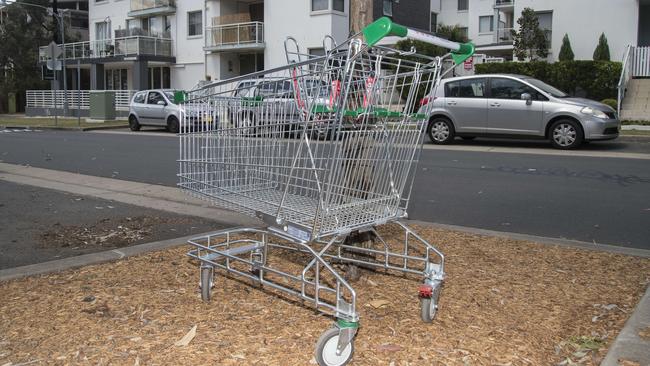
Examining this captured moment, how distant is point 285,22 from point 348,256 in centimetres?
2753

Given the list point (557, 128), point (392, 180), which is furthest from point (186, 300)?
point (557, 128)

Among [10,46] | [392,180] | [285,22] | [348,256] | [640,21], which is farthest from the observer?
[10,46]

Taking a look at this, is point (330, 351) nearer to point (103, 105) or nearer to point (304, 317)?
point (304, 317)

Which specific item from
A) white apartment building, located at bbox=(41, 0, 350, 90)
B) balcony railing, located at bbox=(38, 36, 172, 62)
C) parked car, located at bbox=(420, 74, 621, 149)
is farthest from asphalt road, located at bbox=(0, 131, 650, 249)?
balcony railing, located at bbox=(38, 36, 172, 62)

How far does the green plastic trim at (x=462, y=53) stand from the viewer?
3787 mm

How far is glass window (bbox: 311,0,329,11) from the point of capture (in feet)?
95.8

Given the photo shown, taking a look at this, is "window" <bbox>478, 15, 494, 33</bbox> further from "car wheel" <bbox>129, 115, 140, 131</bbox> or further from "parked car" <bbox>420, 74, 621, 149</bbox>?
"parked car" <bbox>420, 74, 621, 149</bbox>

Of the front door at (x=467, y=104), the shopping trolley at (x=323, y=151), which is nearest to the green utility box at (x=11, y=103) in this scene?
the front door at (x=467, y=104)

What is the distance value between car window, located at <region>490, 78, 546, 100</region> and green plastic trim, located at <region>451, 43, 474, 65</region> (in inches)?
457

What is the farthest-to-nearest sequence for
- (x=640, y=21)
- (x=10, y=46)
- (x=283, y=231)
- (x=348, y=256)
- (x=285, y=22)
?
(x=10, y=46) → (x=285, y=22) → (x=640, y=21) → (x=348, y=256) → (x=283, y=231)

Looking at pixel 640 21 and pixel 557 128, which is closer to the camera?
pixel 557 128

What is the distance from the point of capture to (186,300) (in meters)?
4.09

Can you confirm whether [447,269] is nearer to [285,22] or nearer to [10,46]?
[285,22]

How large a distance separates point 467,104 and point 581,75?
9830 millimetres
